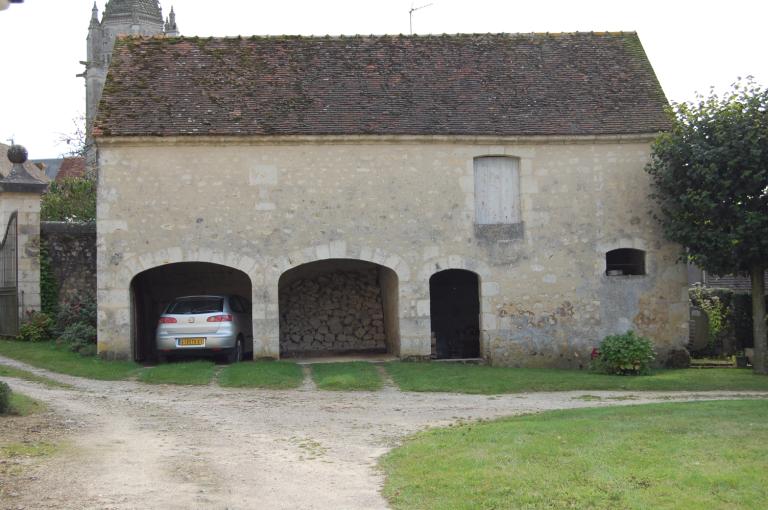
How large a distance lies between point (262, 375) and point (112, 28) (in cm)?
5446

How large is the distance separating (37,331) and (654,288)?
1375 cm

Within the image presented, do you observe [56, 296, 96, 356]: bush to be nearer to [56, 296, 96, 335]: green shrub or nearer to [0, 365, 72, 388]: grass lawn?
[56, 296, 96, 335]: green shrub

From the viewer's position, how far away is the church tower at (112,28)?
6247cm

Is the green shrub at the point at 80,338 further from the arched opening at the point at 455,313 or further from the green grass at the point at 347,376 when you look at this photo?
the arched opening at the point at 455,313

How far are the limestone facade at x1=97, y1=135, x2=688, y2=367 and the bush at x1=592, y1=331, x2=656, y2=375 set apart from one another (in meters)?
0.85

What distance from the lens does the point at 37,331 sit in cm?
1964

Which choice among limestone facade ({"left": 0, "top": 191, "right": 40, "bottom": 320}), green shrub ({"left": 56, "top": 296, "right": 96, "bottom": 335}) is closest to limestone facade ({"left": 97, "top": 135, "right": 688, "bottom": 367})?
green shrub ({"left": 56, "top": 296, "right": 96, "bottom": 335})

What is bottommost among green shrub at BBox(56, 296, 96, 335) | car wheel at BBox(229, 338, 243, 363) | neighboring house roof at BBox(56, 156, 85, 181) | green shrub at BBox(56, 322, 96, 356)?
car wheel at BBox(229, 338, 243, 363)

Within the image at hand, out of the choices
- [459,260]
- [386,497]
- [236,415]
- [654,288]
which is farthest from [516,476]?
[654,288]

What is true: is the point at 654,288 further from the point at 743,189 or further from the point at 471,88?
the point at 471,88

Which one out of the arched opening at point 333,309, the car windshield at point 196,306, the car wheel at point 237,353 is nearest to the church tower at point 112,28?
the arched opening at point 333,309

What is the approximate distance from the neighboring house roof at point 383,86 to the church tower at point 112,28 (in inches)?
1796

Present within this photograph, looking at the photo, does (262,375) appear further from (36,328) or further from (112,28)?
(112,28)

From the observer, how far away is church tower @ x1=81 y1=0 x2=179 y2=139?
62469 mm
